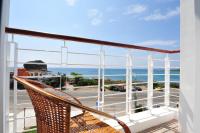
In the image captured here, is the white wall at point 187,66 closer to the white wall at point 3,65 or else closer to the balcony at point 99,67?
the balcony at point 99,67

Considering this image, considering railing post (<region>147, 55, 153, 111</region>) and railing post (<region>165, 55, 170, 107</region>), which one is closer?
railing post (<region>147, 55, 153, 111</region>)

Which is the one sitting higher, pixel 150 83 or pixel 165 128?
pixel 150 83

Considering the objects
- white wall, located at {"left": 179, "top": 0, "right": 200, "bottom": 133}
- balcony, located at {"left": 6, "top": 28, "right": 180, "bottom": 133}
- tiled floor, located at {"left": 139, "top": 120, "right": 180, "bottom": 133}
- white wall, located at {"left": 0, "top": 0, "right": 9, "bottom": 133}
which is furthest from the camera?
tiled floor, located at {"left": 139, "top": 120, "right": 180, "bottom": 133}

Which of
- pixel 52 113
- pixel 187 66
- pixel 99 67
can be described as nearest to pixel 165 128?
pixel 187 66

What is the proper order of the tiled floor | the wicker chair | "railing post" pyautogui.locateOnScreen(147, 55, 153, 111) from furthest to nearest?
"railing post" pyautogui.locateOnScreen(147, 55, 153, 111) → the tiled floor → the wicker chair

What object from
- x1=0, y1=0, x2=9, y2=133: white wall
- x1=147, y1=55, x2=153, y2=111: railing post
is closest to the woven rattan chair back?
x1=0, y1=0, x2=9, y2=133: white wall

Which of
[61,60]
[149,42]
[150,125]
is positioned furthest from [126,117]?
[149,42]

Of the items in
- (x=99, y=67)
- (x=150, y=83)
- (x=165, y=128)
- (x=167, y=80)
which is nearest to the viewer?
(x=99, y=67)

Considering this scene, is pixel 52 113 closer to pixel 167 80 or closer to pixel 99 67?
pixel 99 67

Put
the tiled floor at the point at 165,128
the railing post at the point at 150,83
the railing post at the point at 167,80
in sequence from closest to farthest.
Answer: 1. the tiled floor at the point at 165,128
2. the railing post at the point at 150,83
3. the railing post at the point at 167,80

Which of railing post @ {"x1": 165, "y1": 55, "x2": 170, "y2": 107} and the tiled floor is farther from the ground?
railing post @ {"x1": 165, "y1": 55, "x2": 170, "y2": 107}

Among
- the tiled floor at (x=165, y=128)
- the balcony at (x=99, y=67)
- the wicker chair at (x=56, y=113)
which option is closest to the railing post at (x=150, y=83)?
the balcony at (x=99, y=67)

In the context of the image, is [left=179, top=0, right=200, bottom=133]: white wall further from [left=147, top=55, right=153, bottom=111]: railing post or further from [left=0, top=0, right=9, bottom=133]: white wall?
[left=0, top=0, right=9, bottom=133]: white wall

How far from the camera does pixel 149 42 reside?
37594 millimetres
